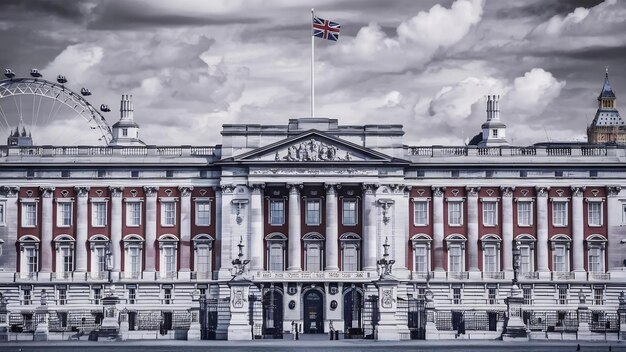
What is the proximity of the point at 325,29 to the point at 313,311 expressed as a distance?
79.8 ft

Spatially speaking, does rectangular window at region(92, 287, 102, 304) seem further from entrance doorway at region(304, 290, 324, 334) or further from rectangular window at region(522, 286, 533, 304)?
rectangular window at region(522, 286, 533, 304)

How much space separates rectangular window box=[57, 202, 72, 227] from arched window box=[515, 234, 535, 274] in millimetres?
40028

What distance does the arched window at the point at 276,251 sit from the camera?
5251 inches

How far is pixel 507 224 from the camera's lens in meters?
135

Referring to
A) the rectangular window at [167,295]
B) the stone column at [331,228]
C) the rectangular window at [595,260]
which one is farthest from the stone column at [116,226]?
the rectangular window at [595,260]

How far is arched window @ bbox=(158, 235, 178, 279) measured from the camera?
13450 cm

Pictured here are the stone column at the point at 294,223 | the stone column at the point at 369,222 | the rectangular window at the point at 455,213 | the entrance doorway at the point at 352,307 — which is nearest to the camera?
the entrance doorway at the point at 352,307

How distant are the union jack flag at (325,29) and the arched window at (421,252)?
A: 19.7m

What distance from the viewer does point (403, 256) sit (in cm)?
13325

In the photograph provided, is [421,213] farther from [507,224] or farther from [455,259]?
[507,224]

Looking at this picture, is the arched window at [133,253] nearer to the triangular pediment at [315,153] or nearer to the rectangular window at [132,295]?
the rectangular window at [132,295]

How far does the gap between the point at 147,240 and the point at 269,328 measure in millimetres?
17187

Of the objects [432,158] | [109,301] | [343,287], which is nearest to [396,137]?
[432,158]

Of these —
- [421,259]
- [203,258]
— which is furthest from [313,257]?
[203,258]
